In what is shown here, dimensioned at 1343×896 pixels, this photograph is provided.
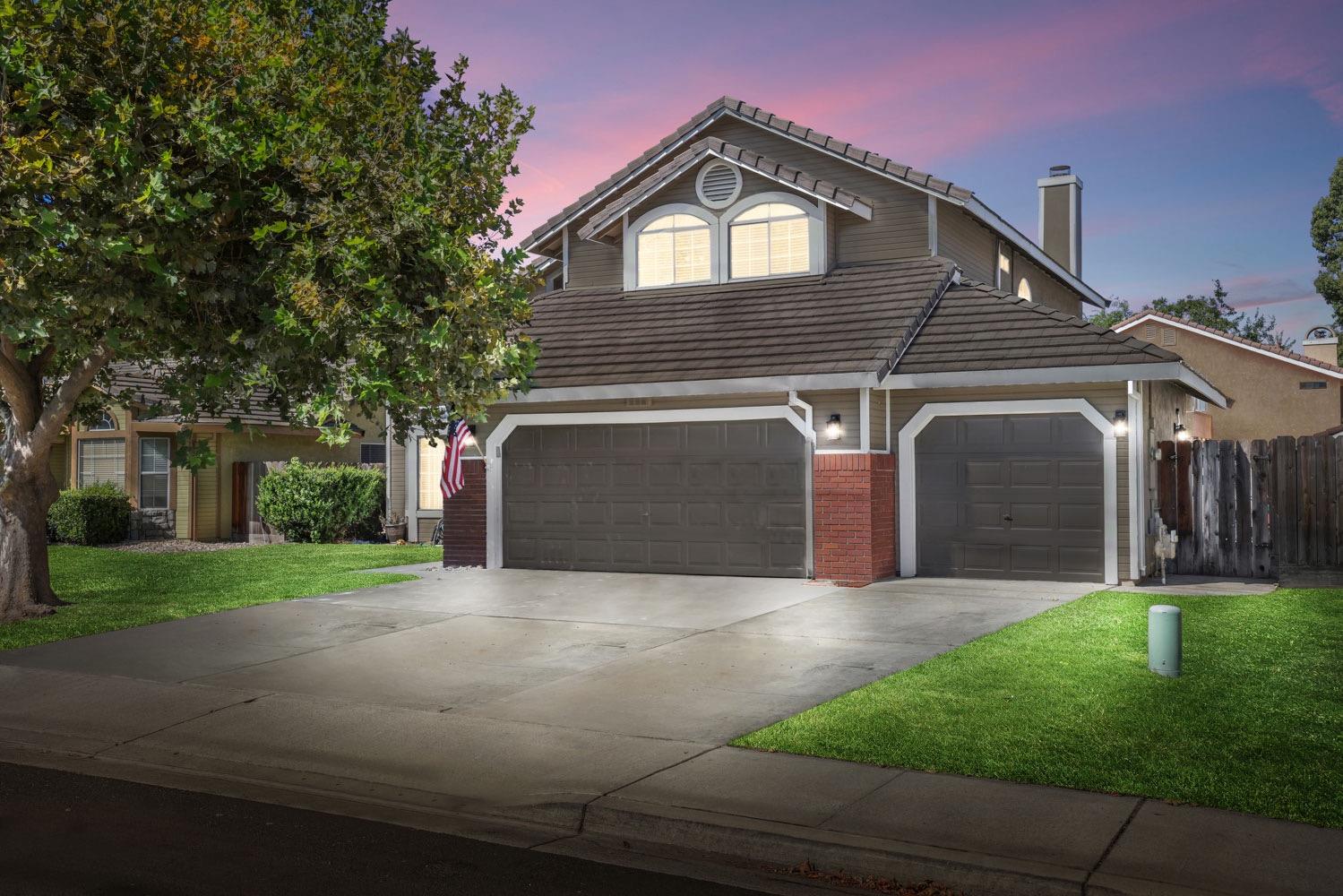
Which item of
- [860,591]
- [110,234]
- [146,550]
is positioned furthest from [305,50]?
[146,550]

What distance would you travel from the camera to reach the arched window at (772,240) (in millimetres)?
19406

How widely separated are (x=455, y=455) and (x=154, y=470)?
11618 millimetres

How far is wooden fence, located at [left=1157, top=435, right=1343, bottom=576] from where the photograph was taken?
608 inches

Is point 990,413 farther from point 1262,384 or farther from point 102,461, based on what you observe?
point 1262,384

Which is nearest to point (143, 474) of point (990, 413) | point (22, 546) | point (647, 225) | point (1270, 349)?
point (22, 546)

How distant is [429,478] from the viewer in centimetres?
2525

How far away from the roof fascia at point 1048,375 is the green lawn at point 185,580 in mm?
8090

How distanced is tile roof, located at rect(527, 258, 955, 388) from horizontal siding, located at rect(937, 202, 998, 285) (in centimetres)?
91

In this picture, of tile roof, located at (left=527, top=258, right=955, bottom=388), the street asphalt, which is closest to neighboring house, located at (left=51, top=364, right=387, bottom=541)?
tile roof, located at (left=527, top=258, right=955, bottom=388)

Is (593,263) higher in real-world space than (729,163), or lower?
lower

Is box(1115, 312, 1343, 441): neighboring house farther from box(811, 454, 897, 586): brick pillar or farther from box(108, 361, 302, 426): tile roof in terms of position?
box(108, 361, 302, 426): tile roof

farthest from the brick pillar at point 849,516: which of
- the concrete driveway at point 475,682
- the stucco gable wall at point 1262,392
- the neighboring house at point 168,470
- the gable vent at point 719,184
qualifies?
the stucco gable wall at point 1262,392

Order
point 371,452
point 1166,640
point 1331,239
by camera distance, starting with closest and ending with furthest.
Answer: point 1166,640, point 371,452, point 1331,239

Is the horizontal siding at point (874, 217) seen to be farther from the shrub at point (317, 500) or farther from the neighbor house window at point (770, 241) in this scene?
the shrub at point (317, 500)
